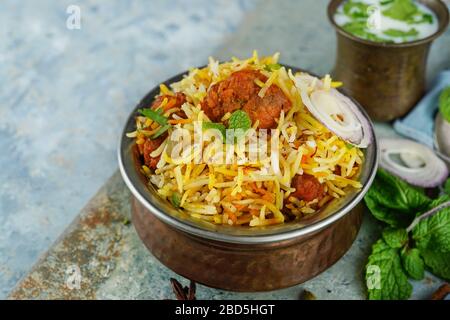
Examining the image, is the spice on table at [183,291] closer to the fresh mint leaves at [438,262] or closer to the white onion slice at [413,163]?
the fresh mint leaves at [438,262]

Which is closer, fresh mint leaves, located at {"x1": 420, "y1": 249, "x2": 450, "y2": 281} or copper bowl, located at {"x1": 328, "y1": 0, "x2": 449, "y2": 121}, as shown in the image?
fresh mint leaves, located at {"x1": 420, "y1": 249, "x2": 450, "y2": 281}

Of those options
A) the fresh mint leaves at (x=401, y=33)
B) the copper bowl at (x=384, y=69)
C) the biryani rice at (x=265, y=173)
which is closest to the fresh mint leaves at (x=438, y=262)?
the biryani rice at (x=265, y=173)

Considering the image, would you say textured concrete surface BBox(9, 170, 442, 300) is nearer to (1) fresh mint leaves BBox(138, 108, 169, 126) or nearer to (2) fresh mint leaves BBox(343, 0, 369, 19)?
(1) fresh mint leaves BBox(138, 108, 169, 126)

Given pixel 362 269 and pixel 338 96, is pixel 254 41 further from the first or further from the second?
pixel 362 269

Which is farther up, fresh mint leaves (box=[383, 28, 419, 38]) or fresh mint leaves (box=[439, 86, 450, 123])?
fresh mint leaves (box=[383, 28, 419, 38])

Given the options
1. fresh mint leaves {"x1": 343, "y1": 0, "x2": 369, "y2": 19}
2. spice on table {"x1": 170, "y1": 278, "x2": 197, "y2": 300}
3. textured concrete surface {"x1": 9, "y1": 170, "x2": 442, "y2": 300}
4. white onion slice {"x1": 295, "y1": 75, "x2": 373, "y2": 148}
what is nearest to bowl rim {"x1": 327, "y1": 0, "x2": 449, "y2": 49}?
fresh mint leaves {"x1": 343, "y1": 0, "x2": 369, "y2": 19}

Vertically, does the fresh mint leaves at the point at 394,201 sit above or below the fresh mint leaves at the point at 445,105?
below

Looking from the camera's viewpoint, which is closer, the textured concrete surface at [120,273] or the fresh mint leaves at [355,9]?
the textured concrete surface at [120,273]
